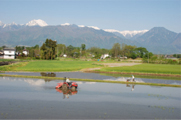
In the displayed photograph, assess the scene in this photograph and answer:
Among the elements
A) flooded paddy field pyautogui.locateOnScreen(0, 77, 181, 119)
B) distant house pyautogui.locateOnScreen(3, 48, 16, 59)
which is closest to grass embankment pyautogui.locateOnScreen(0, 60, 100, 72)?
flooded paddy field pyautogui.locateOnScreen(0, 77, 181, 119)

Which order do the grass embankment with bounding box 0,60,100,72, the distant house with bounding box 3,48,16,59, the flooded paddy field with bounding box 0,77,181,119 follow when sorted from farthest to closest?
the distant house with bounding box 3,48,16,59, the grass embankment with bounding box 0,60,100,72, the flooded paddy field with bounding box 0,77,181,119

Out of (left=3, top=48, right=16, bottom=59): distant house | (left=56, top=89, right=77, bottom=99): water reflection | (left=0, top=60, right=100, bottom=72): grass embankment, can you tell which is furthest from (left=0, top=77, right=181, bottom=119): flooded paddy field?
(left=3, top=48, right=16, bottom=59): distant house

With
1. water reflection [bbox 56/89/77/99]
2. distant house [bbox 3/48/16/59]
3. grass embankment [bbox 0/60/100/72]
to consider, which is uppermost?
distant house [bbox 3/48/16/59]

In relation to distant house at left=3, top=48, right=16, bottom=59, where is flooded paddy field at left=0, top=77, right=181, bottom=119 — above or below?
below

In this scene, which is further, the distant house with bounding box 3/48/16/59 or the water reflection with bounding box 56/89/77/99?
the distant house with bounding box 3/48/16/59

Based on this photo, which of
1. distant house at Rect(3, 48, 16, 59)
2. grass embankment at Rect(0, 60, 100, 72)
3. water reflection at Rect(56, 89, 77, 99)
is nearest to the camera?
water reflection at Rect(56, 89, 77, 99)

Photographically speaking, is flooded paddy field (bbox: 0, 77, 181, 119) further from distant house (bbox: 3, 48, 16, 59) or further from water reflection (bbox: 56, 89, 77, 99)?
distant house (bbox: 3, 48, 16, 59)

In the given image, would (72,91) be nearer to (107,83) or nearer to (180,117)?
(107,83)

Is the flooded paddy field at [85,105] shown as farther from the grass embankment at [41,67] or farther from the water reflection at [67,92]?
the grass embankment at [41,67]

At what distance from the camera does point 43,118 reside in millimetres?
15227

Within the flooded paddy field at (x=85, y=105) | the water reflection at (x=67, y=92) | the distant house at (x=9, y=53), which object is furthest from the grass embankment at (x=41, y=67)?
the distant house at (x=9, y=53)

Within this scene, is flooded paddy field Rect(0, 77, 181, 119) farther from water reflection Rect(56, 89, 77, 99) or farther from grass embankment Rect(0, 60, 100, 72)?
grass embankment Rect(0, 60, 100, 72)

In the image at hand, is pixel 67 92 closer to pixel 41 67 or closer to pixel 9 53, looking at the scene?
pixel 41 67

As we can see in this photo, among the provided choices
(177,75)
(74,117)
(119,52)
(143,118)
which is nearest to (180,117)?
(143,118)
